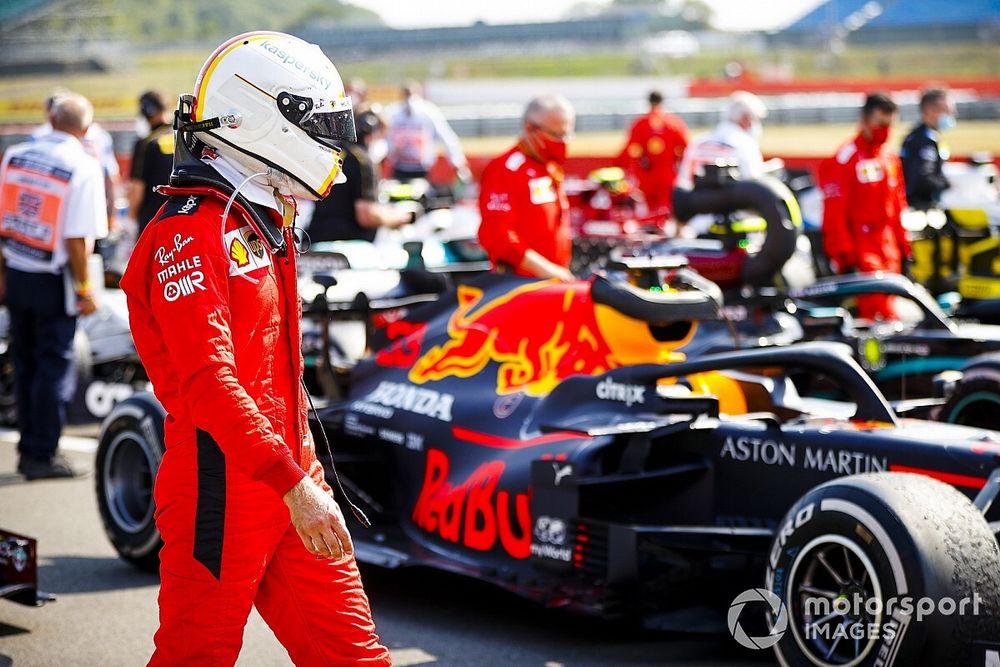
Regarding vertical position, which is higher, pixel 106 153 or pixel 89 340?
pixel 106 153

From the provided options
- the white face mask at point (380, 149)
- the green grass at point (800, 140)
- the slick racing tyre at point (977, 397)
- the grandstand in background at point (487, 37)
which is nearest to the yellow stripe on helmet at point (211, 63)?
the slick racing tyre at point (977, 397)

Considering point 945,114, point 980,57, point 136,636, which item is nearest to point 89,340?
point 136,636

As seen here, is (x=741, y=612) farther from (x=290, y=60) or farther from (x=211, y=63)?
(x=211, y=63)

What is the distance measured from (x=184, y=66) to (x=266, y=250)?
51.4 meters

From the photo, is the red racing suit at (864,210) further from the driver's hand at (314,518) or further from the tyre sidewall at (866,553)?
the driver's hand at (314,518)

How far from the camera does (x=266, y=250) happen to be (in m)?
3.42

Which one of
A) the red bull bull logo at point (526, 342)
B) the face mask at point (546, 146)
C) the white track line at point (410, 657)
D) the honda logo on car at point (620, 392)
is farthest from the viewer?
the face mask at point (546, 146)

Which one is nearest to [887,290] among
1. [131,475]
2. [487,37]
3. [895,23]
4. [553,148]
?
[553,148]

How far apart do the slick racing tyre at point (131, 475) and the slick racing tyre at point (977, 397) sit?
3.31 m

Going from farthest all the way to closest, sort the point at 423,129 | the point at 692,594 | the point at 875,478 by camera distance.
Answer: the point at 423,129, the point at 692,594, the point at 875,478

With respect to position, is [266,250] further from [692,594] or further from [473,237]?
[473,237]

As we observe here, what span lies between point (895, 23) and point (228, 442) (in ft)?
216

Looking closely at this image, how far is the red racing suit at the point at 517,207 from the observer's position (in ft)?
25.7

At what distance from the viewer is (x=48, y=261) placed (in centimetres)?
791
